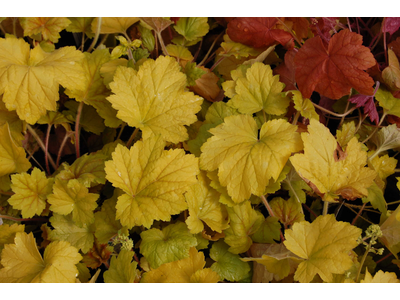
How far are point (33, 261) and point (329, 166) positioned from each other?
4.45ft

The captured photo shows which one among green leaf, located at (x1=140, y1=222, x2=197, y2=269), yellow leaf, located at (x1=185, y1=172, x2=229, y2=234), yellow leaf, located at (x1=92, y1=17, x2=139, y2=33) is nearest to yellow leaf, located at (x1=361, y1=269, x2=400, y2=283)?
yellow leaf, located at (x1=185, y1=172, x2=229, y2=234)

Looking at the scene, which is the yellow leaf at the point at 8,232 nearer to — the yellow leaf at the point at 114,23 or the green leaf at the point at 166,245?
the green leaf at the point at 166,245

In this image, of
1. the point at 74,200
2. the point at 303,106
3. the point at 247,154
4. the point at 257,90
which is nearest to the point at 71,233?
the point at 74,200

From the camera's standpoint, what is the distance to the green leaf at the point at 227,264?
5.10ft

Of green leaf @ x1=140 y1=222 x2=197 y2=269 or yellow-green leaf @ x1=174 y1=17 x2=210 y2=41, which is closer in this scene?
green leaf @ x1=140 y1=222 x2=197 y2=269

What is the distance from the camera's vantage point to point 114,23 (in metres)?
1.93

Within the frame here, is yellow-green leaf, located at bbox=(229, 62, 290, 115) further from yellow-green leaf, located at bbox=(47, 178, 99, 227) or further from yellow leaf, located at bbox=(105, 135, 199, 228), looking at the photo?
yellow-green leaf, located at bbox=(47, 178, 99, 227)

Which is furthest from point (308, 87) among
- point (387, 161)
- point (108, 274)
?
point (108, 274)

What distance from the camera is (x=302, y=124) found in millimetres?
1780

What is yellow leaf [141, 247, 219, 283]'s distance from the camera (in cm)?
148

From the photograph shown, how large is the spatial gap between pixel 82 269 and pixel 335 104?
158 cm

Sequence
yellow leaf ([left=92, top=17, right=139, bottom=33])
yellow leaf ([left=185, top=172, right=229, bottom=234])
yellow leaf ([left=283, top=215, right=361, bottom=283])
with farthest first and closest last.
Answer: yellow leaf ([left=92, top=17, right=139, bottom=33])
yellow leaf ([left=185, top=172, right=229, bottom=234])
yellow leaf ([left=283, top=215, right=361, bottom=283])

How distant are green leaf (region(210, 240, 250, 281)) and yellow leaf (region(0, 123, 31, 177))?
97 cm

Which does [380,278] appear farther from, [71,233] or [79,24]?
[79,24]
